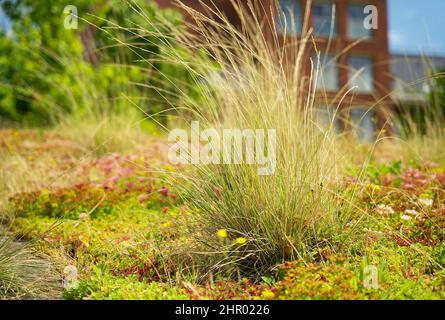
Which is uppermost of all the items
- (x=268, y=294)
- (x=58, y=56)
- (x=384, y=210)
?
(x=58, y=56)

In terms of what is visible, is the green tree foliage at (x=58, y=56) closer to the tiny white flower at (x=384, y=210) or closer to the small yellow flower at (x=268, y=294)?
the tiny white flower at (x=384, y=210)

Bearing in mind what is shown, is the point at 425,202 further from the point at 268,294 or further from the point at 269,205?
the point at 268,294

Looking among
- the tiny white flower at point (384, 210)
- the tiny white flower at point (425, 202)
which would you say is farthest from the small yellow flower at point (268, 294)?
the tiny white flower at point (425, 202)

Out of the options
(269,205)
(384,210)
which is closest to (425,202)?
(384,210)

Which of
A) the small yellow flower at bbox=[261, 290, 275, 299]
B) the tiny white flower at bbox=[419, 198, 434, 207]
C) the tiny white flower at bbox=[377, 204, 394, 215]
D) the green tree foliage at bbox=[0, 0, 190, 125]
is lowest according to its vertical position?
the small yellow flower at bbox=[261, 290, 275, 299]

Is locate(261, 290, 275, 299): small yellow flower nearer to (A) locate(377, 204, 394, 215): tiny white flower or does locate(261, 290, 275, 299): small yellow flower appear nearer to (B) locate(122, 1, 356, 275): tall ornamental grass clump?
(B) locate(122, 1, 356, 275): tall ornamental grass clump

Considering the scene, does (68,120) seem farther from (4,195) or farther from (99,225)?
(99,225)

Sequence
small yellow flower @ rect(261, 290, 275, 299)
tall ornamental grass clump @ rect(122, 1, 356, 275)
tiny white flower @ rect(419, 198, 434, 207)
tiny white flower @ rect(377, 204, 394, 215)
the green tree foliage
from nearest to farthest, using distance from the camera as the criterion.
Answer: small yellow flower @ rect(261, 290, 275, 299) < tall ornamental grass clump @ rect(122, 1, 356, 275) < tiny white flower @ rect(377, 204, 394, 215) < tiny white flower @ rect(419, 198, 434, 207) < the green tree foliage

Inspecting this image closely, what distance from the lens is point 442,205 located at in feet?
13.5

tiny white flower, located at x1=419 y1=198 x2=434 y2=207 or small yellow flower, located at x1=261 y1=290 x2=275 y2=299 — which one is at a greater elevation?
tiny white flower, located at x1=419 y1=198 x2=434 y2=207

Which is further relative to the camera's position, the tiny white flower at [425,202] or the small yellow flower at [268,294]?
the tiny white flower at [425,202]

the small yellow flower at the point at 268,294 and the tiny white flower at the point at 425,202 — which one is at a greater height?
the tiny white flower at the point at 425,202

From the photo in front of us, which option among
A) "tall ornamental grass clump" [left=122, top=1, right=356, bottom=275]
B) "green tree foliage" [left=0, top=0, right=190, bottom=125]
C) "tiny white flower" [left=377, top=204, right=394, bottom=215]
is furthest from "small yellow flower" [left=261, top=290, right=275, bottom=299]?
"green tree foliage" [left=0, top=0, right=190, bottom=125]

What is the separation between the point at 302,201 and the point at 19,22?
10.5m
